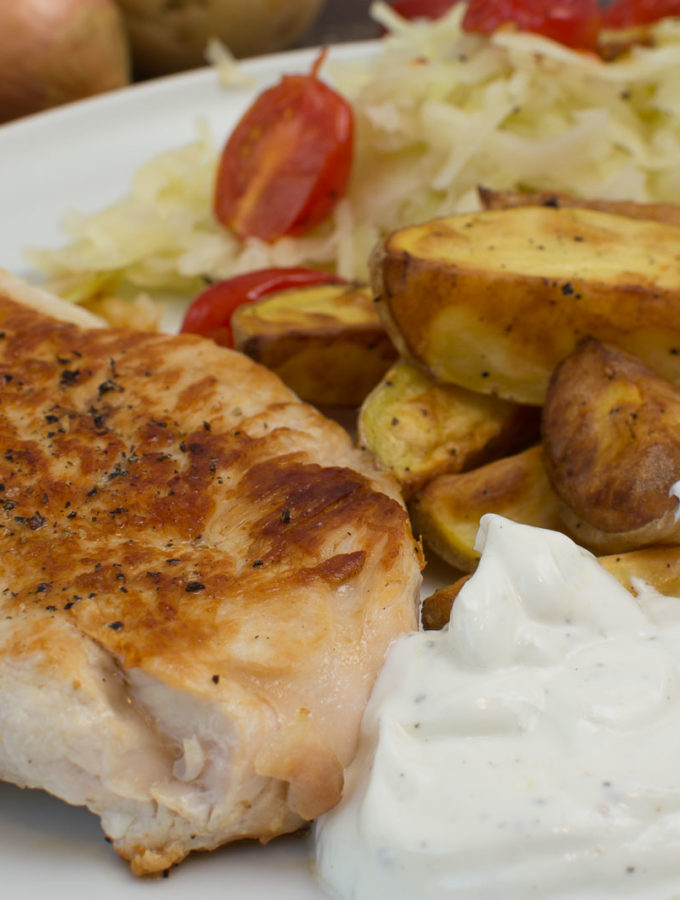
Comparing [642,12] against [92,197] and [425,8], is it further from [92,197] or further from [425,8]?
[92,197]

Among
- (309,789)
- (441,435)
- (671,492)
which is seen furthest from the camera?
(441,435)

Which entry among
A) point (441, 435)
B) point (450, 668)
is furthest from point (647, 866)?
point (441, 435)

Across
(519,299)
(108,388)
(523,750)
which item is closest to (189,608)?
(523,750)

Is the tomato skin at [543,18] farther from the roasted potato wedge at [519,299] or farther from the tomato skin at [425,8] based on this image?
the roasted potato wedge at [519,299]

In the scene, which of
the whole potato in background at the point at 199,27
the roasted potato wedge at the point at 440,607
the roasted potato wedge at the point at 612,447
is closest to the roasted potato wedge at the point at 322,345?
the roasted potato wedge at the point at 612,447

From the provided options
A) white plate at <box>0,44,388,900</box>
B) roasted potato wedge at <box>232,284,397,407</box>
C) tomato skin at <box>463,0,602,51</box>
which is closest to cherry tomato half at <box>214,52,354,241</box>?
tomato skin at <box>463,0,602,51</box>

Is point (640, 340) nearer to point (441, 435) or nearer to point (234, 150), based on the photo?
point (441, 435)

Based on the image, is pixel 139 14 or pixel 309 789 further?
pixel 139 14
